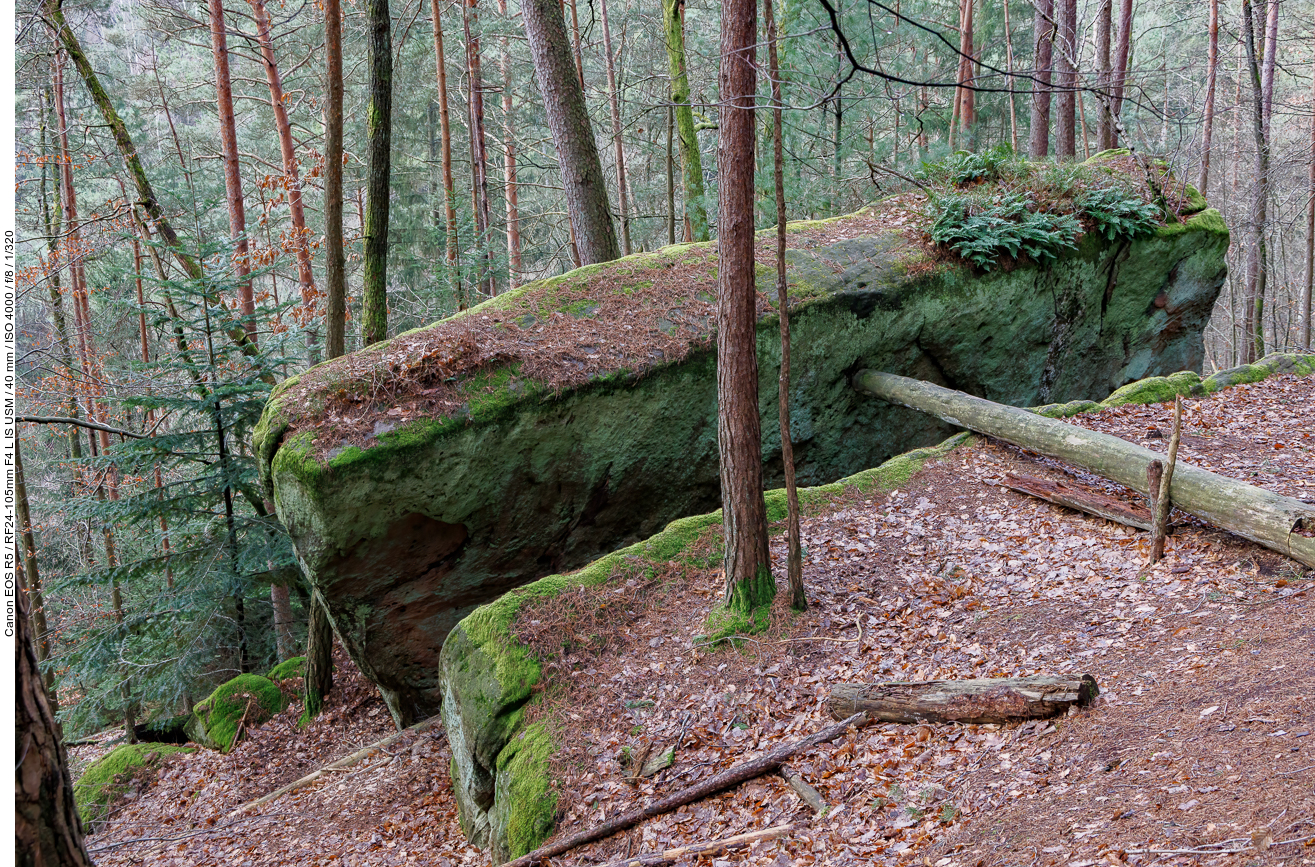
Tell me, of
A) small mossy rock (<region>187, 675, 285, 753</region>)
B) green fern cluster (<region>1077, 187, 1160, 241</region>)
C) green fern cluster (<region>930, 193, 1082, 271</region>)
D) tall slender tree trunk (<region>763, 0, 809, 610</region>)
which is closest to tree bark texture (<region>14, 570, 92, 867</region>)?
tall slender tree trunk (<region>763, 0, 809, 610</region>)

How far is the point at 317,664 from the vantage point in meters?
9.16

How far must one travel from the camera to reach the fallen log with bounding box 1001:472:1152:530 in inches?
254

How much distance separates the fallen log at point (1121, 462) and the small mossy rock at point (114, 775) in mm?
10008

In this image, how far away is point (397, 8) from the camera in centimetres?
1756

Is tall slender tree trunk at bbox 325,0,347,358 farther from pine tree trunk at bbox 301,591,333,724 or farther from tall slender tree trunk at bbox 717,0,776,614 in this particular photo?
tall slender tree trunk at bbox 717,0,776,614

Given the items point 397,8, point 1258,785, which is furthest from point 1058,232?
point 397,8

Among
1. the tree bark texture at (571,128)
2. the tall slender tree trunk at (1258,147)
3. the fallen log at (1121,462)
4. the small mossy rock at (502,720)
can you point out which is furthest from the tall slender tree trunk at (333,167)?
the tall slender tree trunk at (1258,147)

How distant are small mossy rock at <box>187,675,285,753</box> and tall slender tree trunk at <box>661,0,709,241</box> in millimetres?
9688

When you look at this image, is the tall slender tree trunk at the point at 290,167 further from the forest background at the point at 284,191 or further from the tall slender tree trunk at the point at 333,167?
the tall slender tree trunk at the point at 333,167

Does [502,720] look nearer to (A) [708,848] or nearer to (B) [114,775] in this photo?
(A) [708,848]

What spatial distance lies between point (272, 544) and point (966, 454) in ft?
28.1

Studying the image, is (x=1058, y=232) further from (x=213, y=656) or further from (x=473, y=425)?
(x=213, y=656)

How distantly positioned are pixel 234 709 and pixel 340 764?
7.98ft

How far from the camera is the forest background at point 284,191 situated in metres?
9.40
